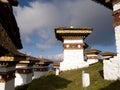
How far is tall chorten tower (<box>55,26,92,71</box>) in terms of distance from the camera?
23172mm

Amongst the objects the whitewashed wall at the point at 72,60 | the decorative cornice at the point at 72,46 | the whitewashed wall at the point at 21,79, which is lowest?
the whitewashed wall at the point at 21,79

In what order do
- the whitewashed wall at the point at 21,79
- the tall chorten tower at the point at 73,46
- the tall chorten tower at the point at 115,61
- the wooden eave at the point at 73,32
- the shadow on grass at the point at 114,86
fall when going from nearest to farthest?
the shadow on grass at the point at 114,86, the tall chorten tower at the point at 115,61, the wooden eave at the point at 73,32, the tall chorten tower at the point at 73,46, the whitewashed wall at the point at 21,79

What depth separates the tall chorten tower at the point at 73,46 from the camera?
23172 mm

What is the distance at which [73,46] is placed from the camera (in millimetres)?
23359

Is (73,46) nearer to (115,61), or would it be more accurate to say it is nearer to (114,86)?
(115,61)

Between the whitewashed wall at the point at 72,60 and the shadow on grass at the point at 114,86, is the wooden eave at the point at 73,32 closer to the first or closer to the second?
the whitewashed wall at the point at 72,60

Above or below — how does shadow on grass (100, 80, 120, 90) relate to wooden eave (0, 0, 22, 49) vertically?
below

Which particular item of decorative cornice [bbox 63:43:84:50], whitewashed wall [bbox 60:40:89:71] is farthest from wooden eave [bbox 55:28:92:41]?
decorative cornice [bbox 63:43:84:50]

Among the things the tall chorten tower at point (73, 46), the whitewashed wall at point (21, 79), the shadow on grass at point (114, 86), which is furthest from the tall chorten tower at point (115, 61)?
the whitewashed wall at point (21, 79)

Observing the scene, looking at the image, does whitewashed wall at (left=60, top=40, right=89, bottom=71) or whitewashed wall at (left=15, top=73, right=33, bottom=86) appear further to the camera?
whitewashed wall at (left=15, top=73, right=33, bottom=86)

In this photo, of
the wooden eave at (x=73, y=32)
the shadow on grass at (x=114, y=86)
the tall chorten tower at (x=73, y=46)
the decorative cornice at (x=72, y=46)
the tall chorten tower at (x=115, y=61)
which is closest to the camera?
the shadow on grass at (x=114, y=86)

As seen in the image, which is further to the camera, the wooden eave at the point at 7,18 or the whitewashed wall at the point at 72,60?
the whitewashed wall at the point at 72,60

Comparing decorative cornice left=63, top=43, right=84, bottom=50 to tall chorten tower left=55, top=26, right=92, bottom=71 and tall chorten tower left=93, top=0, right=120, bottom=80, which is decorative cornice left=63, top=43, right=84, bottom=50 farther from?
tall chorten tower left=93, top=0, right=120, bottom=80

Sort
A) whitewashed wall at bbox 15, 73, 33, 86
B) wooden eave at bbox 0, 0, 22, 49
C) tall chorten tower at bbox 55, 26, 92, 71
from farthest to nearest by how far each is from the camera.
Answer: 1. whitewashed wall at bbox 15, 73, 33, 86
2. tall chorten tower at bbox 55, 26, 92, 71
3. wooden eave at bbox 0, 0, 22, 49
